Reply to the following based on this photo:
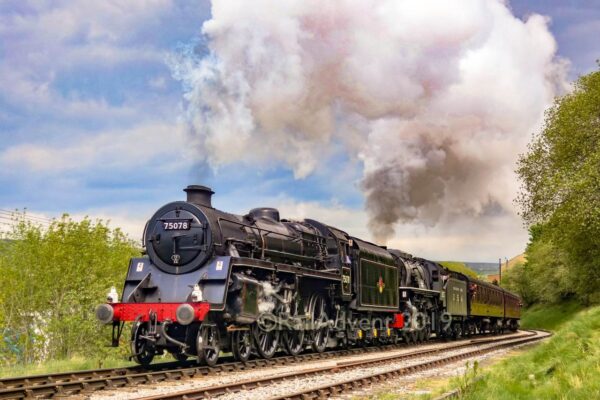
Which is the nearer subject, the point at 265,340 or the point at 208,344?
the point at 208,344

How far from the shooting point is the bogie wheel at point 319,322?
55.6ft

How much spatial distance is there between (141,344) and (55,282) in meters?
19.9

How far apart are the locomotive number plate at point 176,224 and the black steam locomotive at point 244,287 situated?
0.02m

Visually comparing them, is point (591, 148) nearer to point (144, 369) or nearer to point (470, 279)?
point (470, 279)

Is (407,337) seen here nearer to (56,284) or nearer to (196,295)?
A: (196,295)

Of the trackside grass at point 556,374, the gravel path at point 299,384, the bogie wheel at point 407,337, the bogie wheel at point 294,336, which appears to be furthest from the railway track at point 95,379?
the bogie wheel at point 407,337

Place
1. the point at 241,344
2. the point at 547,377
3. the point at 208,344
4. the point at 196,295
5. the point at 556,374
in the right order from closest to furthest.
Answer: the point at 556,374 → the point at 547,377 → the point at 196,295 → the point at 208,344 → the point at 241,344

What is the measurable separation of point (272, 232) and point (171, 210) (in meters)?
2.66

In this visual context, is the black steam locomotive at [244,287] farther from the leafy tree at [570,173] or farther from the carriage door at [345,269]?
the leafy tree at [570,173]

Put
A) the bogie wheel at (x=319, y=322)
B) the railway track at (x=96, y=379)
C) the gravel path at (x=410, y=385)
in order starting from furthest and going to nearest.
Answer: the bogie wheel at (x=319, y=322)
the gravel path at (x=410, y=385)
the railway track at (x=96, y=379)

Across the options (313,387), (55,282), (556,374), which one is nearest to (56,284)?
(55,282)

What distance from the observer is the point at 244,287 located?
13.3 meters

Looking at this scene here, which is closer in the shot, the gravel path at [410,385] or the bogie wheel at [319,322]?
the gravel path at [410,385]

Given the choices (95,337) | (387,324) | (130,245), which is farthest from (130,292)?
(130,245)
